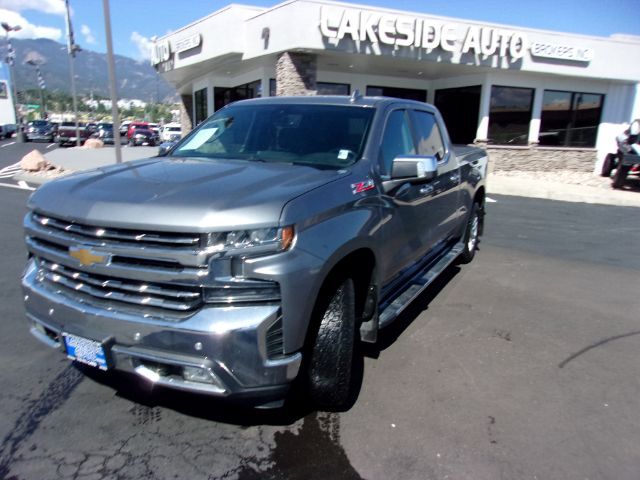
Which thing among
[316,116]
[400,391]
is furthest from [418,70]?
[400,391]

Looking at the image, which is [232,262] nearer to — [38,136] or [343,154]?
[343,154]

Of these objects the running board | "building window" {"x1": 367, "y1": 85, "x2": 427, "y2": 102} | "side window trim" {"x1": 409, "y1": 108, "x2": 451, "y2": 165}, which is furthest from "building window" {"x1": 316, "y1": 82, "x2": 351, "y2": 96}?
the running board

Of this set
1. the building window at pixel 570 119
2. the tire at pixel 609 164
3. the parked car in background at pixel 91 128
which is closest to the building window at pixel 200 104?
the building window at pixel 570 119

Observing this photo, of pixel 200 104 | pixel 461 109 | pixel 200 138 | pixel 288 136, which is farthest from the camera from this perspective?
pixel 200 104

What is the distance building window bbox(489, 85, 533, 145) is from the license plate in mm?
19153

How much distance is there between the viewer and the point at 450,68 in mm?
17875

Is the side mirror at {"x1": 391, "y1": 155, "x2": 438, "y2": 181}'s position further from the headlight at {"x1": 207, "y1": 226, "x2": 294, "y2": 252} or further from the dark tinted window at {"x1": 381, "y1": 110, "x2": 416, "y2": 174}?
the headlight at {"x1": 207, "y1": 226, "x2": 294, "y2": 252}

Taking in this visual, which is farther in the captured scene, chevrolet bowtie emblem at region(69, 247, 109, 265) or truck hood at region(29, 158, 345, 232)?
chevrolet bowtie emblem at region(69, 247, 109, 265)

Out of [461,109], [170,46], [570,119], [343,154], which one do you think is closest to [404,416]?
[343,154]

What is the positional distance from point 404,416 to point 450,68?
1702 centimetres

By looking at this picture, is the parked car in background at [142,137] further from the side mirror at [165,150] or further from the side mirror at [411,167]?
the side mirror at [411,167]

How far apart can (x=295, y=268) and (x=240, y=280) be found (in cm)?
27

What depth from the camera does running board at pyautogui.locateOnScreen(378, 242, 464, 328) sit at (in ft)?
11.6

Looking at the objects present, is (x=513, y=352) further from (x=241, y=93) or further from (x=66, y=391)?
(x=241, y=93)
